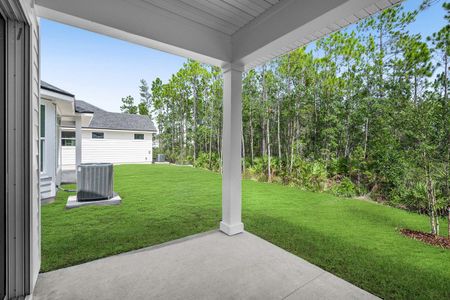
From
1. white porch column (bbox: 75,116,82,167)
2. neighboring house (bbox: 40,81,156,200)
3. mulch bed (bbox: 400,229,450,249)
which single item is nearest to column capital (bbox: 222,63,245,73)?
mulch bed (bbox: 400,229,450,249)

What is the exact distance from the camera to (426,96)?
3443mm

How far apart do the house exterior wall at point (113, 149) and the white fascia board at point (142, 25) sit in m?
11.2

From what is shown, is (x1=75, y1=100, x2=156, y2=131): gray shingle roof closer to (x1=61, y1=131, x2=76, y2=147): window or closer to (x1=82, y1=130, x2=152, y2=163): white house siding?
(x1=82, y1=130, x2=152, y2=163): white house siding

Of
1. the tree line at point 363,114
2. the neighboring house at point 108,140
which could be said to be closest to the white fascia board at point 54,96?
the neighboring house at point 108,140

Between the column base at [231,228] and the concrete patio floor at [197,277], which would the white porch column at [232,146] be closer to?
the column base at [231,228]

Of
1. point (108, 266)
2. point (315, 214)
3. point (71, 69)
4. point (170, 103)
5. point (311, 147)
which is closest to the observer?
point (108, 266)

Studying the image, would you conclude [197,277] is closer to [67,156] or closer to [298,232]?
[298,232]

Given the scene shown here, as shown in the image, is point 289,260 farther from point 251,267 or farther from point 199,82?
point 199,82

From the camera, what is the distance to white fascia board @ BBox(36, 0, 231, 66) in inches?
64.4

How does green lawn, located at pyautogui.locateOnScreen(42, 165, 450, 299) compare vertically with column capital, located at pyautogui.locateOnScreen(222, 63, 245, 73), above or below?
below

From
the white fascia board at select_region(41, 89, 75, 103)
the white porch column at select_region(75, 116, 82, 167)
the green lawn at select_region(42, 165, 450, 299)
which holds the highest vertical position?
the white fascia board at select_region(41, 89, 75, 103)

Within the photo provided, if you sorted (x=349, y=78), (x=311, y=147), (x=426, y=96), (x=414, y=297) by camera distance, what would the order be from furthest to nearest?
(x=311, y=147), (x=349, y=78), (x=426, y=96), (x=414, y=297)

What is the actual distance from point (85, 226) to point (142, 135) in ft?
36.4

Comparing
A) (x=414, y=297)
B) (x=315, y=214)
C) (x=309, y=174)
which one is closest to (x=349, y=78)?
(x=309, y=174)
